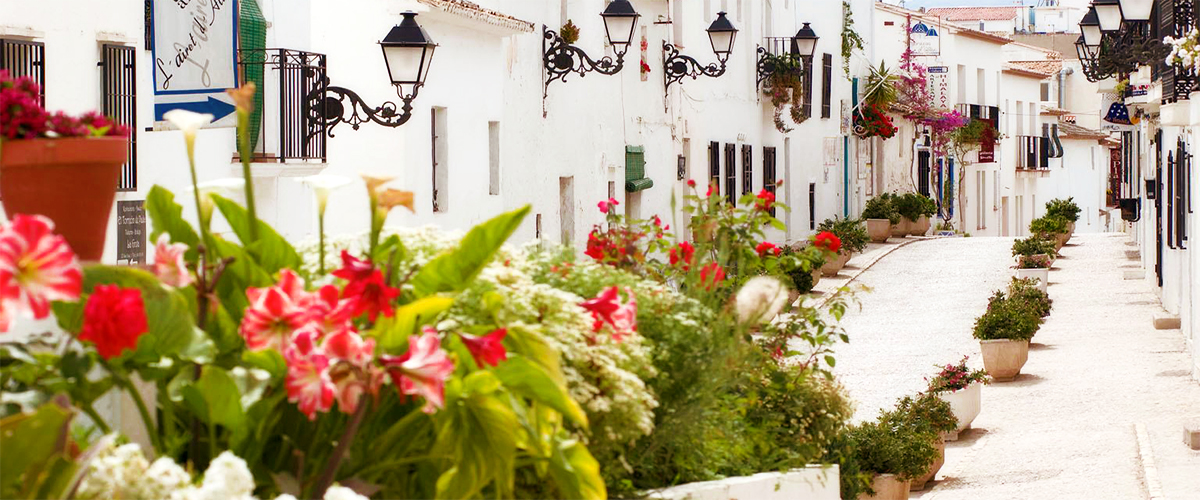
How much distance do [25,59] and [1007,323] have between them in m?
11.0

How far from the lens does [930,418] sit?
40.8 ft

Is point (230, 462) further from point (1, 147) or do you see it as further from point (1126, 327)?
point (1126, 327)

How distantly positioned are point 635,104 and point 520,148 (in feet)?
15.9

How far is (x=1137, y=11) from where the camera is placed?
15500mm

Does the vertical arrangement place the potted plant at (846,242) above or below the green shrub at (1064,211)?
below

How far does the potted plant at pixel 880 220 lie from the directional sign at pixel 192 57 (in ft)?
76.4

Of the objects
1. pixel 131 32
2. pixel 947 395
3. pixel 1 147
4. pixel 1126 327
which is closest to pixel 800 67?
pixel 1126 327

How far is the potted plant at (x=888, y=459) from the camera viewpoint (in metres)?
10.2

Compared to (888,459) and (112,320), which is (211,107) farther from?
(112,320)

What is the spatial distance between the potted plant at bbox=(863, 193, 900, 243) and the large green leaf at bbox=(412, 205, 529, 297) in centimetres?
2897

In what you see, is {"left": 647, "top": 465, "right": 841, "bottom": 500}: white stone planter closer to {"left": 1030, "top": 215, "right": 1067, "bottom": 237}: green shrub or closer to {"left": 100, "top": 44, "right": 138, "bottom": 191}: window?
{"left": 100, "top": 44, "right": 138, "bottom": 191}: window

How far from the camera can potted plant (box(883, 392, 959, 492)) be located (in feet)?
38.6

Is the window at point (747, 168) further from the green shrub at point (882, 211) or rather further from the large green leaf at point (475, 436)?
the large green leaf at point (475, 436)

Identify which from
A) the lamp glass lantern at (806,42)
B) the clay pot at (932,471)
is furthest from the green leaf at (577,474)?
the lamp glass lantern at (806,42)
